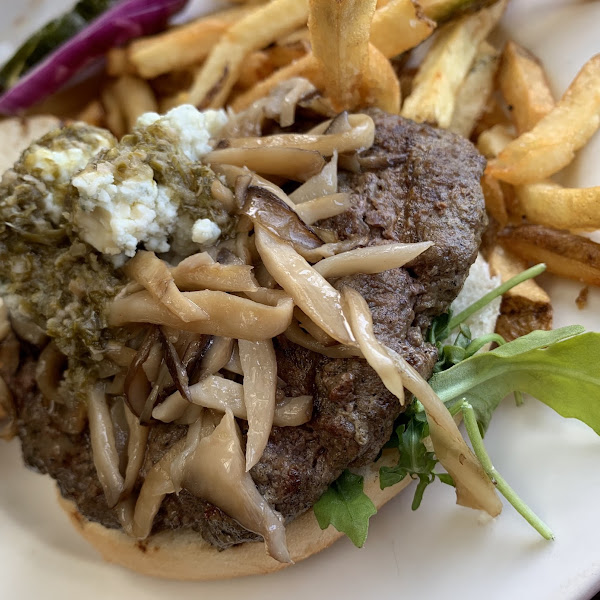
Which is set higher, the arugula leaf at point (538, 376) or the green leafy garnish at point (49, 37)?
the green leafy garnish at point (49, 37)

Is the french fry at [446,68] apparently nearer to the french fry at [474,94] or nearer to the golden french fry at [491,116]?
the french fry at [474,94]

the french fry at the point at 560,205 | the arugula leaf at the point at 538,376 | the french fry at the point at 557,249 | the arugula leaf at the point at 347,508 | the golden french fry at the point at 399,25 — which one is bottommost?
the arugula leaf at the point at 347,508

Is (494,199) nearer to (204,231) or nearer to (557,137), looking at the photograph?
(557,137)

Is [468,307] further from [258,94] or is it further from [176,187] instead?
[258,94]

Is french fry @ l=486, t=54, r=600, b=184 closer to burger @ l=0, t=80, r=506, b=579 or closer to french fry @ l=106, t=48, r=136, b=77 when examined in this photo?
burger @ l=0, t=80, r=506, b=579

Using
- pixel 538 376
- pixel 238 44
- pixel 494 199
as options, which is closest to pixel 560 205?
pixel 494 199

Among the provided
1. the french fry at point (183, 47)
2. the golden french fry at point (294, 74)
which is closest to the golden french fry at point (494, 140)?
the golden french fry at point (294, 74)

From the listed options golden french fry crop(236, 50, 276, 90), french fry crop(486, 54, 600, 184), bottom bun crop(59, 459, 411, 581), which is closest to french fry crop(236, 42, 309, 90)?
golden french fry crop(236, 50, 276, 90)
